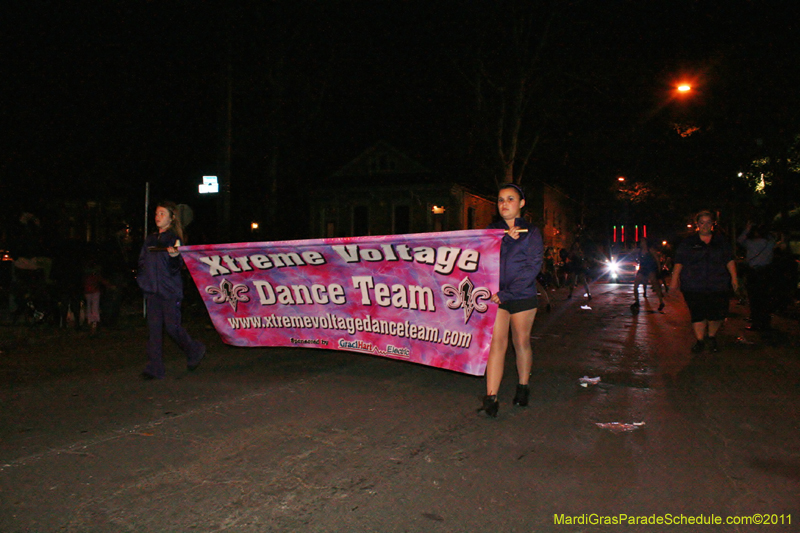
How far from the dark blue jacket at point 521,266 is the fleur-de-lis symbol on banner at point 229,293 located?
11.0 feet

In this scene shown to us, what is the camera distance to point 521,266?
5016 mm

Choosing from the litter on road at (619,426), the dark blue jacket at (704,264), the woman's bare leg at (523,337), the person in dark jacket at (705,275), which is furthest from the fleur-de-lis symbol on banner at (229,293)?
the dark blue jacket at (704,264)

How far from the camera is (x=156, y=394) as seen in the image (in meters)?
5.82

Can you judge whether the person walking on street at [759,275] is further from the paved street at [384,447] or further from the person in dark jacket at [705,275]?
the paved street at [384,447]

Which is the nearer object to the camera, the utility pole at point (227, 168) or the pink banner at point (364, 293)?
the pink banner at point (364, 293)

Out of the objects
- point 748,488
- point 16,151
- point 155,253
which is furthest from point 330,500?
point 16,151

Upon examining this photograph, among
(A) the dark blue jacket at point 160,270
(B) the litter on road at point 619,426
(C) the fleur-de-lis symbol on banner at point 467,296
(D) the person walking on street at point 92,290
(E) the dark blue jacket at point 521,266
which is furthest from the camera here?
(D) the person walking on street at point 92,290

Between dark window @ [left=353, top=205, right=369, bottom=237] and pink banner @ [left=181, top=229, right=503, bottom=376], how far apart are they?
33.8 meters

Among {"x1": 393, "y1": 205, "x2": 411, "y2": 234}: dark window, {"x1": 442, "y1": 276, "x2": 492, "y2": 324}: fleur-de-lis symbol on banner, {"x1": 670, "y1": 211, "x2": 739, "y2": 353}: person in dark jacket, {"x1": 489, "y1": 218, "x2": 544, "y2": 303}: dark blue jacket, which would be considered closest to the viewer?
{"x1": 489, "y1": 218, "x2": 544, "y2": 303}: dark blue jacket

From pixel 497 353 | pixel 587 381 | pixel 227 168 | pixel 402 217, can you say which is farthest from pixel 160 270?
pixel 402 217

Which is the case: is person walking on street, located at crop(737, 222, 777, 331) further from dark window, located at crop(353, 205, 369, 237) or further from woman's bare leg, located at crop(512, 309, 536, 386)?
dark window, located at crop(353, 205, 369, 237)

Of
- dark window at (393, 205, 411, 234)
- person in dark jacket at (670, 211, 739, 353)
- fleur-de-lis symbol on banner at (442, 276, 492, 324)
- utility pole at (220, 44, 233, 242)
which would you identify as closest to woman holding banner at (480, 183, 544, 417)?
fleur-de-lis symbol on banner at (442, 276, 492, 324)

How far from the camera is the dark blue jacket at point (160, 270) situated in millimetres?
6266

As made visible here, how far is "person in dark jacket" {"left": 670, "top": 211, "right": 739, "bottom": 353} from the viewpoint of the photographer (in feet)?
27.2
